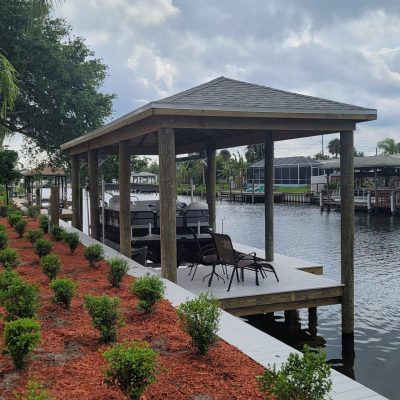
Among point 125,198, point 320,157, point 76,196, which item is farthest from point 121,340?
point 320,157

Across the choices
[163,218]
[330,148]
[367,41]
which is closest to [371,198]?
[367,41]

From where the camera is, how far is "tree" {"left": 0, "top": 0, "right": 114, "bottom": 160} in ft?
64.3

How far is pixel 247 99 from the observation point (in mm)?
7707

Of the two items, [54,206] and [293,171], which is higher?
[293,171]

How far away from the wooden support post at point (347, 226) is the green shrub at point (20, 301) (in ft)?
17.0

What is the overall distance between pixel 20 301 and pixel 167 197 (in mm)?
3004

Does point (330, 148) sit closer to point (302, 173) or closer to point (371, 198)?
point (302, 173)

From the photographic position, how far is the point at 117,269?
22.2 feet

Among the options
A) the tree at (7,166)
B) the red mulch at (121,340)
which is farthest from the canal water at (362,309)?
the tree at (7,166)

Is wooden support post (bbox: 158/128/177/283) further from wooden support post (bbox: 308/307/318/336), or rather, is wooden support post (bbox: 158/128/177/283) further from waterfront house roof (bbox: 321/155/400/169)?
waterfront house roof (bbox: 321/155/400/169)

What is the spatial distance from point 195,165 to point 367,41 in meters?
62.3

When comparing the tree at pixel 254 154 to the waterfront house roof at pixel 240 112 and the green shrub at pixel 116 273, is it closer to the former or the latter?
the waterfront house roof at pixel 240 112

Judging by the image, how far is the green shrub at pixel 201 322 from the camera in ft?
14.0

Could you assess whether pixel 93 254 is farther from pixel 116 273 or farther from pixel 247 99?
pixel 247 99
